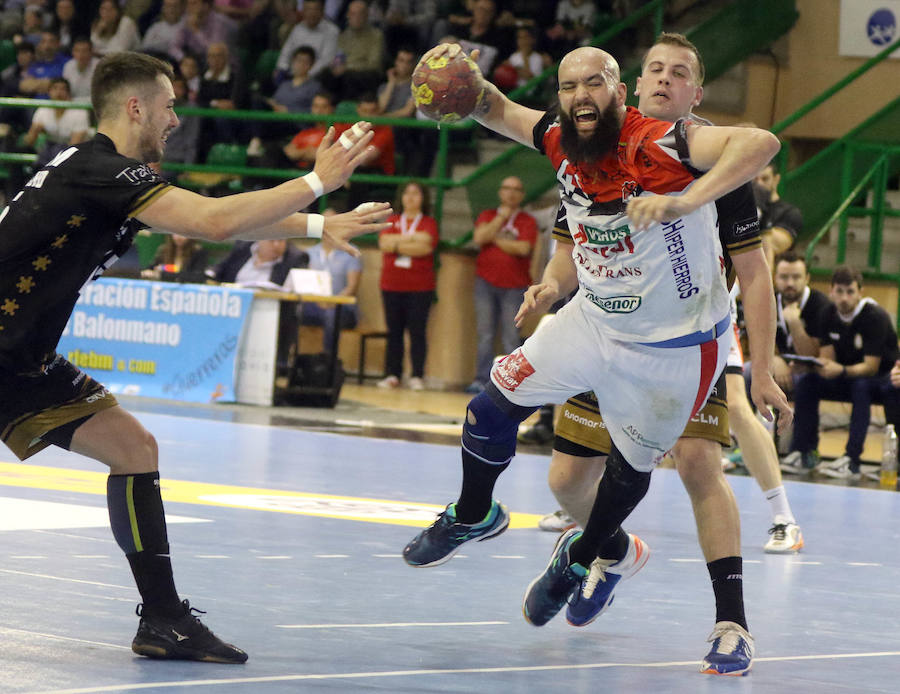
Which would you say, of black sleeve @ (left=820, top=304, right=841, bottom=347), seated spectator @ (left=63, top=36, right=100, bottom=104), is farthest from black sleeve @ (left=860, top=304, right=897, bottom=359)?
seated spectator @ (left=63, top=36, right=100, bottom=104)

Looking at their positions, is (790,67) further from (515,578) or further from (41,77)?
(515,578)

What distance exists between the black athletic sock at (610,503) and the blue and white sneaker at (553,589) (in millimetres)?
39

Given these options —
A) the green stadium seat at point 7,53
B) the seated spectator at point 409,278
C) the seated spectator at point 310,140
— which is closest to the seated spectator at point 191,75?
the seated spectator at point 310,140

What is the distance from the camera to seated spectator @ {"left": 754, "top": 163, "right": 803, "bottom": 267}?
1190cm

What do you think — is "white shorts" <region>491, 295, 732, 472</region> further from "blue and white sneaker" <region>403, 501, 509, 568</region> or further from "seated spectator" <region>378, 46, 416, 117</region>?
"seated spectator" <region>378, 46, 416, 117</region>

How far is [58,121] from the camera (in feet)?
62.8

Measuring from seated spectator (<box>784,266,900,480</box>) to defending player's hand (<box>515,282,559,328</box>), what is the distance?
6.66 m

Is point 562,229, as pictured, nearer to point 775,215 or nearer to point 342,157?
Result: point 342,157

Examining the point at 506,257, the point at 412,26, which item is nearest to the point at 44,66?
the point at 412,26

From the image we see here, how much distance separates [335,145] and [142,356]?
389 inches

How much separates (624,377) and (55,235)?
1822 millimetres

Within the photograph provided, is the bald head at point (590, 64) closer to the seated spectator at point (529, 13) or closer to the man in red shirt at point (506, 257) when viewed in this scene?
the man in red shirt at point (506, 257)

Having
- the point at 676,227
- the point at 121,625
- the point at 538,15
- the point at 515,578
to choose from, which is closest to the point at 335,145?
the point at 676,227

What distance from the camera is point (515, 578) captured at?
6.45m
